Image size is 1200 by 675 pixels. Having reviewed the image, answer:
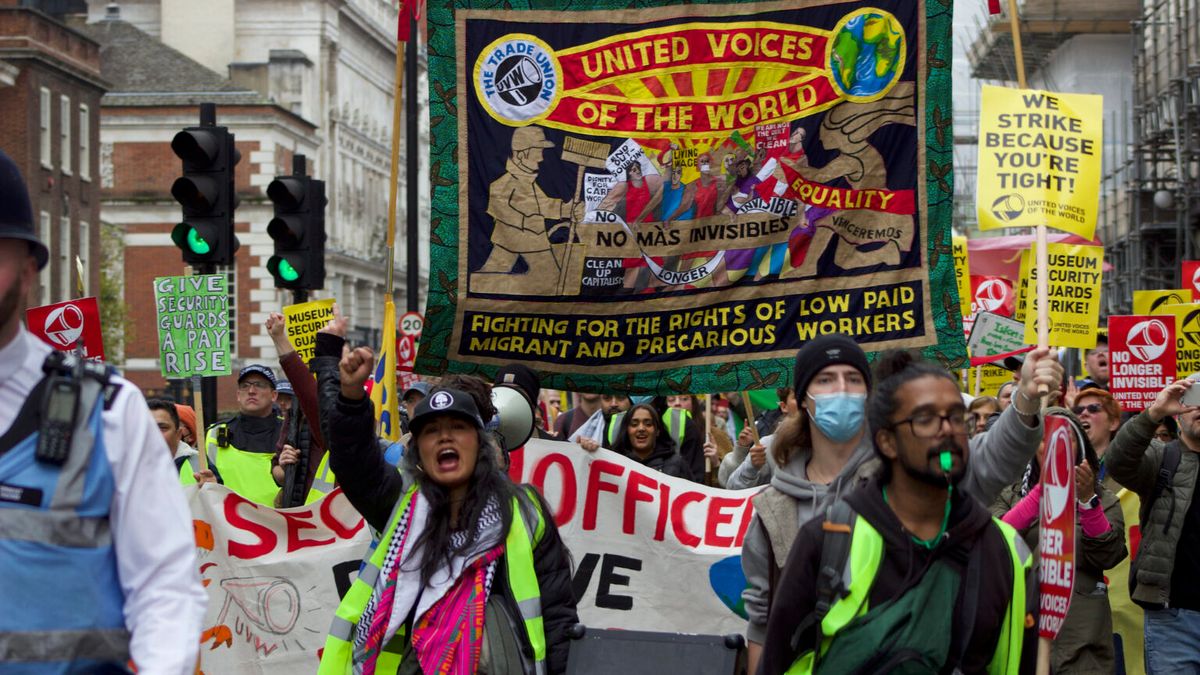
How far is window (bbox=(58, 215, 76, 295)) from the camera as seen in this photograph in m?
48.1

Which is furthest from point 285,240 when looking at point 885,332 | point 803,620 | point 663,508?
point 803,620

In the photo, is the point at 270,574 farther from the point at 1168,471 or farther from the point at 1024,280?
the point at 1024,280

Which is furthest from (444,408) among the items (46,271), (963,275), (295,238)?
(46,271)

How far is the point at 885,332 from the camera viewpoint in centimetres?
773

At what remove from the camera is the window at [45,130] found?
47938 millimetres

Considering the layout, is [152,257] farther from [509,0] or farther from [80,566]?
[80,566]

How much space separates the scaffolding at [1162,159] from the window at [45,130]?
26.4 metres

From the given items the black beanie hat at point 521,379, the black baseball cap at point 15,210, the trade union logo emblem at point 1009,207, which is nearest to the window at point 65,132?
the black beanie hat at point 521,379

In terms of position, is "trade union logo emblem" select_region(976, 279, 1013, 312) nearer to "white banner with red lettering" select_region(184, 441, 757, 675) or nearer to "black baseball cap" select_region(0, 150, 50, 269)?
"white banner with red lettering" select_region(184, 441, 757, 675)

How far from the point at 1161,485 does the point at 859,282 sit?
5.51ft

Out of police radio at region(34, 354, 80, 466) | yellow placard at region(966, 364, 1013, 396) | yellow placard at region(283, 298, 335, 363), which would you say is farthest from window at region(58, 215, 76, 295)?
police radio at region(34, 354, 80, 466)

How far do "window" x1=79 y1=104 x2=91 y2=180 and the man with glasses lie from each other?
40908 mm

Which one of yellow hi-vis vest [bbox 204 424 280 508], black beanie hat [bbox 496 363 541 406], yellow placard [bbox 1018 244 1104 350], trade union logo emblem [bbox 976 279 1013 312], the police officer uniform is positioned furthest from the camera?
trade union logo emblem [bbox 976 279 1013 312]

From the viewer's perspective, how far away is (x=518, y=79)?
7.97m
